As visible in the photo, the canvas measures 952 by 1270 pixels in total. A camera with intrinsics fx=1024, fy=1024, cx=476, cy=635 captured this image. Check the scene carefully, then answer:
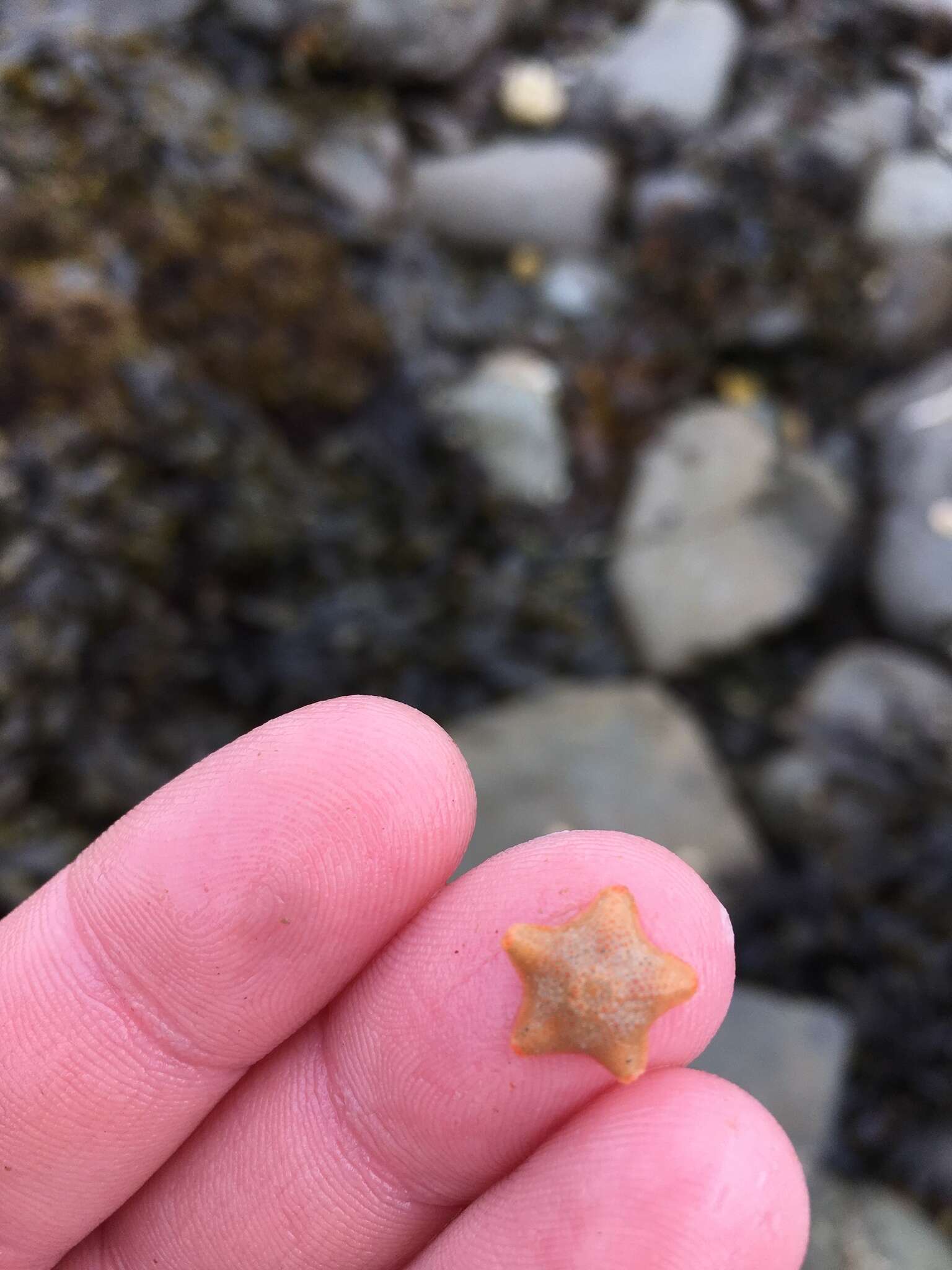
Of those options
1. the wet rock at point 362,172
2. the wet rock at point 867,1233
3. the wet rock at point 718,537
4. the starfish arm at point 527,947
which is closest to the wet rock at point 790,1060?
the wet rock at point 867,1233

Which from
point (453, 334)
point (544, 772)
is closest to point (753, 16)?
point (453, 334)

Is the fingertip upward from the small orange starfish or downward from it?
downward

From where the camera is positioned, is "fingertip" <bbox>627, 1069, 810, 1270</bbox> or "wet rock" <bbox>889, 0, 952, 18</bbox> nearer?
"fingertip" <bbox>627, 1069, 810, 1270</bbox>

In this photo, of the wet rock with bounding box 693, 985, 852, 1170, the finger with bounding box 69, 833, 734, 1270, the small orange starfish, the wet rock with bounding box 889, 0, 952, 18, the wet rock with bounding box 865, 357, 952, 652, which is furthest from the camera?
the wet rock with bounding box 889, 0, 952, 18

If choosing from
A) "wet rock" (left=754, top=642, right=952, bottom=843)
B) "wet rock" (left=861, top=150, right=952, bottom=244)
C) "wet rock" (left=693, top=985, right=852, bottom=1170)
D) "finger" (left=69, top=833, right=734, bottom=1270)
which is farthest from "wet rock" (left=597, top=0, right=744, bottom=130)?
"finger" (left=69, top=833, right=734, bottom=1270)

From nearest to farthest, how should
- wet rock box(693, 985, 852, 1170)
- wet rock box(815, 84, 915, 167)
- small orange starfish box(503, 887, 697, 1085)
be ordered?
small orange starfish box(503, 887, 697, 1085)
wet rock box(693, 985, 852, 1170)
wet rock box(815, 84, 915, 167)

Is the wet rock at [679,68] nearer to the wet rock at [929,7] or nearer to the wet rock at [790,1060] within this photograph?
the wet rock at [929,7]

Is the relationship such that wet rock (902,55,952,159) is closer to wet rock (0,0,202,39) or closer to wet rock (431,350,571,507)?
wet rock (431,350,571,507)

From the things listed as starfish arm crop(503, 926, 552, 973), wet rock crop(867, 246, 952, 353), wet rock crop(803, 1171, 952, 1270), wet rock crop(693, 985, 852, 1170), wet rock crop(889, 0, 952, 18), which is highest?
wet rock crop(889, 0, 952, 18)
